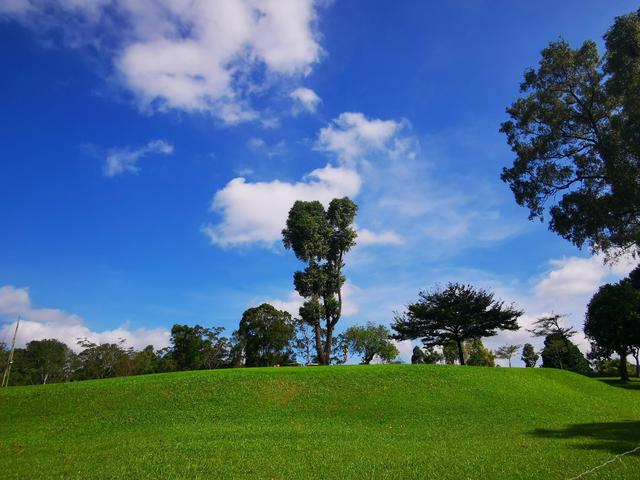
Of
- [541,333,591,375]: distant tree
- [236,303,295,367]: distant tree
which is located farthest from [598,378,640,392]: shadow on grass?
[236,303,295,367]: distant tree

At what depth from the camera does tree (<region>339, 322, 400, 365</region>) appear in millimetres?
63375

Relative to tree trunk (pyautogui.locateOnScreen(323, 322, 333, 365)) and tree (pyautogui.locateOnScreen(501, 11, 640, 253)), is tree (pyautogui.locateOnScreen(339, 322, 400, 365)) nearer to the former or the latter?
tree trunk (pyautogui.locateOnScreen(323, 322, 333, 365))

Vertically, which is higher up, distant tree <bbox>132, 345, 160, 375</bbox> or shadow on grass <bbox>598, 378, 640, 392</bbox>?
distant tree <bbox>132, 345, 160, 375</bbox>

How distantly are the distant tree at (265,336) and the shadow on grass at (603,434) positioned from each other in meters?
49.7

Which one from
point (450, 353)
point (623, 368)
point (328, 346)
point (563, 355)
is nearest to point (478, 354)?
point (450, 353)

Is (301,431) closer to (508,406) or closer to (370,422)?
(370,422)

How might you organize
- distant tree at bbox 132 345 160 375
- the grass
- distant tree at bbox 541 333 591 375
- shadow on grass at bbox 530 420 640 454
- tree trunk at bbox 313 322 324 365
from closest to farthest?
1. the grass
2. shadow on grass at bbox 530 420 640 454
3. tree trunk at bbox 313 322 324 365
4. distant tree at bbox 541 333 591 375
5. distant tree at bbox 132 345 160 375

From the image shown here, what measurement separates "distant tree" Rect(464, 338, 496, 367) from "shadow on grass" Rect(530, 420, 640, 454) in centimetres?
5332

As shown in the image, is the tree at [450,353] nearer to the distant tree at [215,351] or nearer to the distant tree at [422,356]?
the distant tree at [422,356]

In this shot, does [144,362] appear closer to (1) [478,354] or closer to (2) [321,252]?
(2) [321,252]

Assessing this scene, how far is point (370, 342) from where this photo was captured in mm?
63281

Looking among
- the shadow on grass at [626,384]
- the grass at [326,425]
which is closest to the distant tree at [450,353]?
the shadow on grass at [626,384]

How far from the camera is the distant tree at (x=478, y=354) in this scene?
234 feet

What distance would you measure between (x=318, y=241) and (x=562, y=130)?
3006 centimetres
